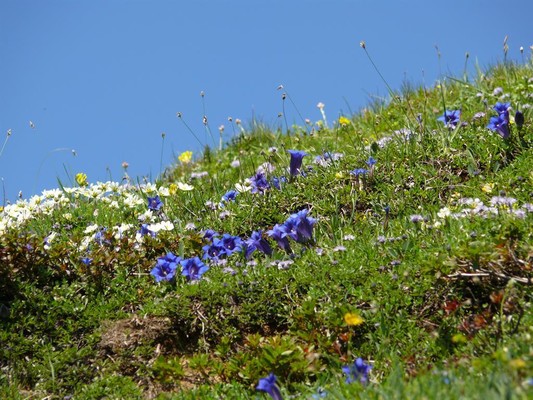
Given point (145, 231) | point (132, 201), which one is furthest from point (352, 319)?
point (132, 201)

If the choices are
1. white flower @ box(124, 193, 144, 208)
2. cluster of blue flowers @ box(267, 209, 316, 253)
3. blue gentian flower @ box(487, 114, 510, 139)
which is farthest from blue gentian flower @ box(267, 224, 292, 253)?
white flower @ box(124, 193, 144, 208)

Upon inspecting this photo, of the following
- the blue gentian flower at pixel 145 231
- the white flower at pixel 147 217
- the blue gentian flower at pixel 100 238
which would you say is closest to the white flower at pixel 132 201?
the white flower at pixel 147 217

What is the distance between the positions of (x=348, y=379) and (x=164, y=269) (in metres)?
1.95

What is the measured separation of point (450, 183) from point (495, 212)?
126 centimetres

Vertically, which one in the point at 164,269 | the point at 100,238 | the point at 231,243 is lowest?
the point at 164,269

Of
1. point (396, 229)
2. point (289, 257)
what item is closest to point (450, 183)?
point (396, 229)

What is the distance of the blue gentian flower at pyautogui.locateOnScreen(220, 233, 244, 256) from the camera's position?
17.4 feet

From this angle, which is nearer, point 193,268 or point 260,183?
point 193,268

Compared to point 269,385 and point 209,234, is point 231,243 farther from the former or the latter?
point 269,385

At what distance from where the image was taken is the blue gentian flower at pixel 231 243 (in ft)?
17.4

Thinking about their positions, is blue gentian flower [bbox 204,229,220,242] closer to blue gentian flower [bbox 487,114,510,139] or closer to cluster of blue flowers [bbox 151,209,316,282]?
cluster of blue flowers [bbox 151,209,316,282]

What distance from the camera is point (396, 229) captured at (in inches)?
205

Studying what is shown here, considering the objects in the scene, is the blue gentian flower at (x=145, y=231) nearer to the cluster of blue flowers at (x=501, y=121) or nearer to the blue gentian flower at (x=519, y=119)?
the cluster of blue flowers at (x=501, y=121)

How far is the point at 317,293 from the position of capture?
14.8 ft
